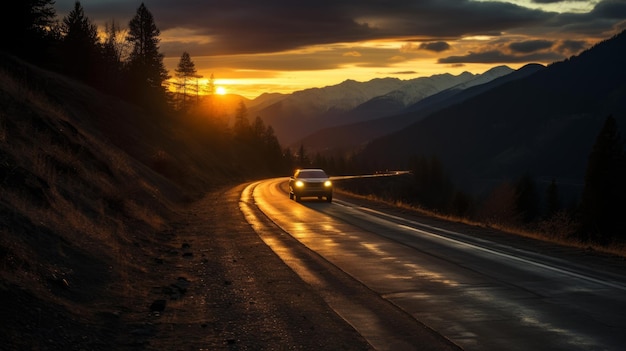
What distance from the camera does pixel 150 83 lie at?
76312 mm

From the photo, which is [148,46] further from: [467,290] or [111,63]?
[467,290]

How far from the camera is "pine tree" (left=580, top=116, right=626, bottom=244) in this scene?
53.6 m

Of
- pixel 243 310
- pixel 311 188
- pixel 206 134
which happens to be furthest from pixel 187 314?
pixel 206 134

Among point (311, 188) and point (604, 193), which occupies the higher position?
point (311, 188)

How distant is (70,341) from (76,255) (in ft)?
12.5

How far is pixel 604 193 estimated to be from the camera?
5403 cm

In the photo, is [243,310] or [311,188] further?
[311,188]

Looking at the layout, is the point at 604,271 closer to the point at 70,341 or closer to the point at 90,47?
the point at 70,341

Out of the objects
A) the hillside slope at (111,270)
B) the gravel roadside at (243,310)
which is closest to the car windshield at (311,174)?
the hillside slope at (111,270)

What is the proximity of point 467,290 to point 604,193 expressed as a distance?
50712 mm

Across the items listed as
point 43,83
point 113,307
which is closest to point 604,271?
point 113,307

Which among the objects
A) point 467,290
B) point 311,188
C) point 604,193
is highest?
point 311,188

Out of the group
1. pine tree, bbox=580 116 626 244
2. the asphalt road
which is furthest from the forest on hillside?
the asphalt road

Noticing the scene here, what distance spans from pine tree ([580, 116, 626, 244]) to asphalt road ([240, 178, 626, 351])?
4159 centimetres
